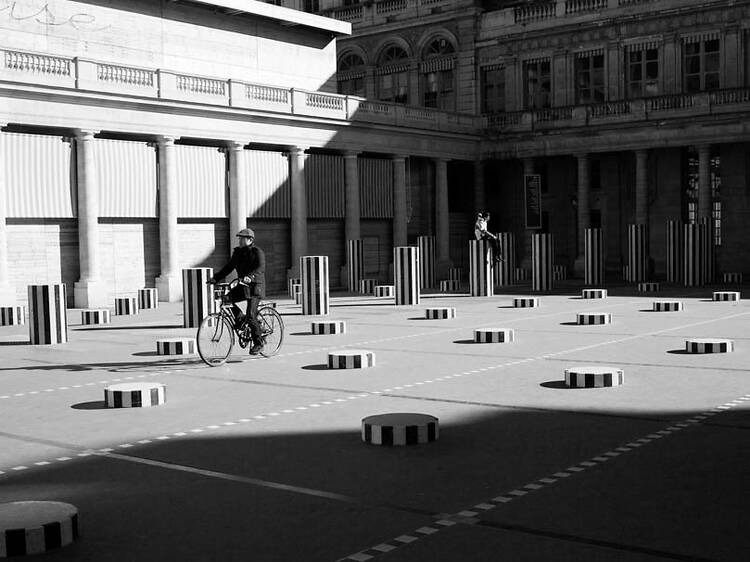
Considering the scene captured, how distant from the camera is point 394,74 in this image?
5903 centimetres

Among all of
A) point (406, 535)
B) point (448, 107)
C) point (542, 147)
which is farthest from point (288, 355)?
point (448, 107)

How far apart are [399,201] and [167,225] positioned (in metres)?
15.0

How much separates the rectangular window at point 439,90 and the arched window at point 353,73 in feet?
14.1

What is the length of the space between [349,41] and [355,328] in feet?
128

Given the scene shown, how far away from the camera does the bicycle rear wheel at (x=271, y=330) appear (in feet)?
59.9

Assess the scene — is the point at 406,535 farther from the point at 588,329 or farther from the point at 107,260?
the point at 107,260

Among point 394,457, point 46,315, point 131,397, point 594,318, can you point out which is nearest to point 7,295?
point 46,315

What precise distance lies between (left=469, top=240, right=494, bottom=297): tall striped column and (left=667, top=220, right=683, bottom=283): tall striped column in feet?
31.4

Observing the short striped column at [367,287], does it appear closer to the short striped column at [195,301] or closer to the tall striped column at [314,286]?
the tall striped column at [314,286]

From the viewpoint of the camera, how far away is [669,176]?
52.1m

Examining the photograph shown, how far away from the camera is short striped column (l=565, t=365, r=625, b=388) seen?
13.9 metres

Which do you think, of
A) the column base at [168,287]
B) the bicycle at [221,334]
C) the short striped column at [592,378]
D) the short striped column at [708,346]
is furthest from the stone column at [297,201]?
the short striped column at [592,378]

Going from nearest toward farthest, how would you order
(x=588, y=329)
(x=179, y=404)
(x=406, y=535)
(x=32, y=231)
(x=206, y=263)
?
1. (x=406, y=535)
2. (x=179, y=404)
3. (x=588, y=329)
4. (x=32, y=231)
5. (x=206, y=263)

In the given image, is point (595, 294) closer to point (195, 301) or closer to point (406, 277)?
point (406, 277)
